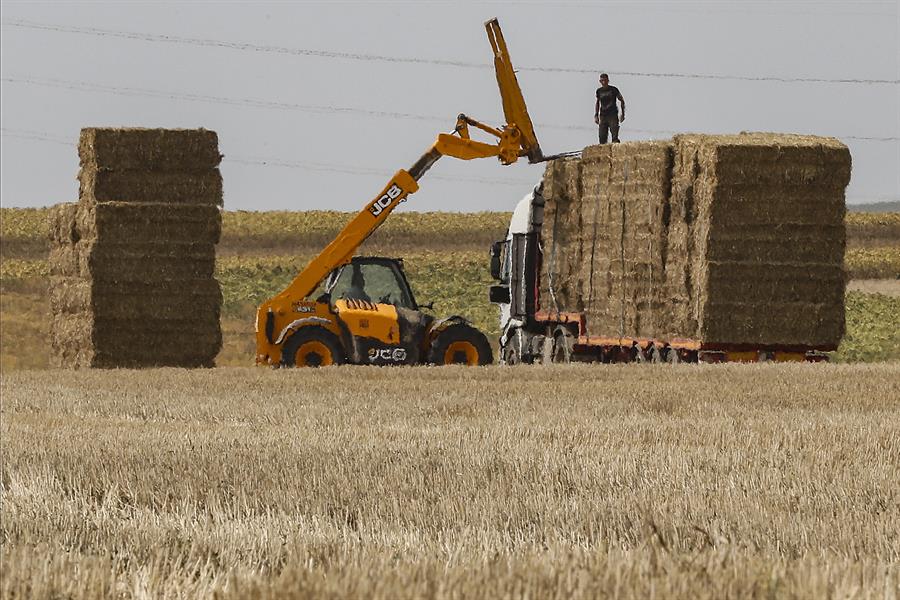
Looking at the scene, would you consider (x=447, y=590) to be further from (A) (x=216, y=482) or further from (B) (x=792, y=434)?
(B) (x=792, y=434)

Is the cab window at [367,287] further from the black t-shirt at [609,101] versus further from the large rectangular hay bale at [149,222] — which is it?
the black t-shirt at [609,101]

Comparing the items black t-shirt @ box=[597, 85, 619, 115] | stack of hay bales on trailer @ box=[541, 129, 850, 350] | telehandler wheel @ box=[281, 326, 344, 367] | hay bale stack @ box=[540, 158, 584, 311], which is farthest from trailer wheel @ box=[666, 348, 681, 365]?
black t-shirt @ box=[597, 85, 619, 115]

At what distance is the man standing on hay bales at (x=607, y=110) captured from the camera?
26562mm

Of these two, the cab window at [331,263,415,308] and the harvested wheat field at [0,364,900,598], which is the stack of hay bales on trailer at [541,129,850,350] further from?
the harvested wheat field at [0,364,900,598]

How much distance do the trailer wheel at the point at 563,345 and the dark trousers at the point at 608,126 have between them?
302cm

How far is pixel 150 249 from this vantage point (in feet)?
82.7

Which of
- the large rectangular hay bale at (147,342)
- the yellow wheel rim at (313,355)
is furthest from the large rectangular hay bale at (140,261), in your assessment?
the yellow wheel rim at (313,355)

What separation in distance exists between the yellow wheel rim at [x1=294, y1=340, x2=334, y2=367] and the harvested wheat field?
6.90 metres

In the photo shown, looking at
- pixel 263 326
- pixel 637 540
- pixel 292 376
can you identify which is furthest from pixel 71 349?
pixel 637 540

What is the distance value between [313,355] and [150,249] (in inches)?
119

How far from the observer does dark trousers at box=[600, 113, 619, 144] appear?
26562mm

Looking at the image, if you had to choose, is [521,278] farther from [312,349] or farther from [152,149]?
[152,149]

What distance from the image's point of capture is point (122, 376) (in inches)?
838

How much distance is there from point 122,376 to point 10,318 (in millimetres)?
17695
